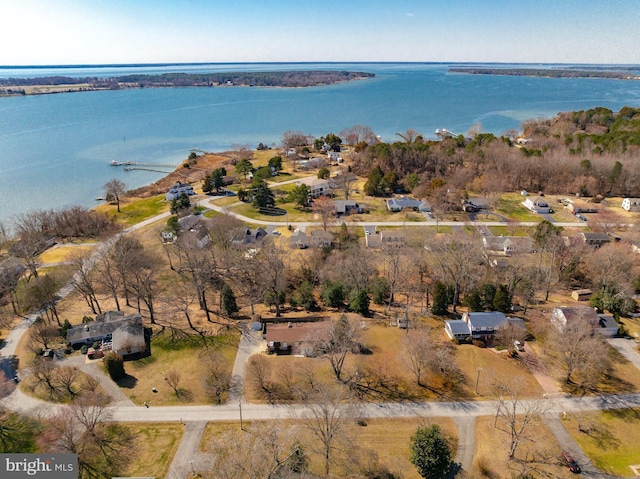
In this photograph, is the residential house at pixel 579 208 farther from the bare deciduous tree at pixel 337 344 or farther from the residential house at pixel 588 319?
the bare deciduous tree at pixel 337 344

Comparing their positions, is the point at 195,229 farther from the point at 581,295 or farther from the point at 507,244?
the point at 581,295

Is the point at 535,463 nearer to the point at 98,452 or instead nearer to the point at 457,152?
the point at 98,452

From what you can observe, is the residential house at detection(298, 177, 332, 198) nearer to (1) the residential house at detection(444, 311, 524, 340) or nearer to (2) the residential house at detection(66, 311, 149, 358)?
(2) the residential house at detection(66, 311, 149, 358)

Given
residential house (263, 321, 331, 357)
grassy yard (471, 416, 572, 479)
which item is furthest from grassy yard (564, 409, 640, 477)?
residential house (263, 321, 331, 357)

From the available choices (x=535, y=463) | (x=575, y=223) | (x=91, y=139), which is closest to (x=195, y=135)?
(x=91, y=139)

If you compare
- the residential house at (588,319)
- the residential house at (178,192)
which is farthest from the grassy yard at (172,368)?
the residential house at (178,192)

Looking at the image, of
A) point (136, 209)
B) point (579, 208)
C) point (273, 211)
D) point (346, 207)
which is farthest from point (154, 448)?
point (579, 208)
